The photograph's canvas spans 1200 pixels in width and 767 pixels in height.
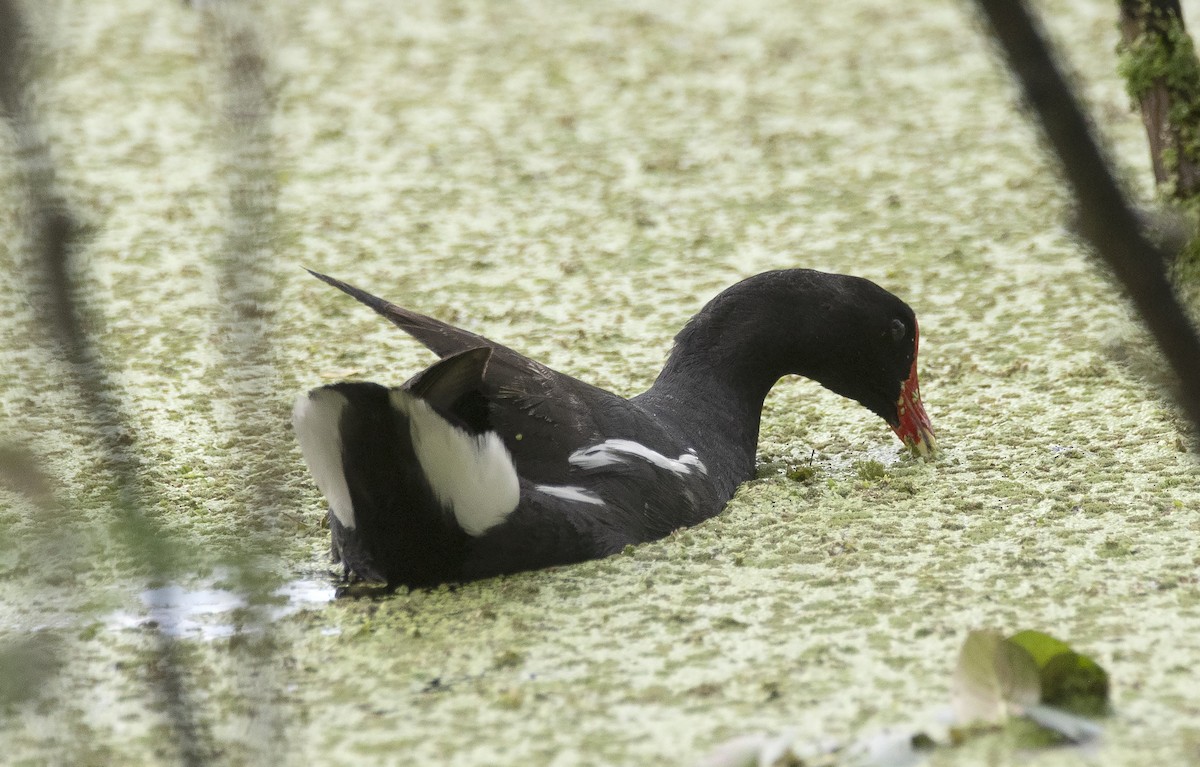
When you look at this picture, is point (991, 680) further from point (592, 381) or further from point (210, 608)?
point (592, 381)

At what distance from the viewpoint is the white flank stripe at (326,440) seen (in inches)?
71.6

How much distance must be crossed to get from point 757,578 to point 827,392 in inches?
38.0

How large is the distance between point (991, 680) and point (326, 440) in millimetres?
830

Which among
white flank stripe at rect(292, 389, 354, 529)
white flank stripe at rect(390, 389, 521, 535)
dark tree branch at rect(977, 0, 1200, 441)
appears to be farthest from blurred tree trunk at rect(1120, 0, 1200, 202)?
dark tree branch at rect(977, 0, 1200, 441)

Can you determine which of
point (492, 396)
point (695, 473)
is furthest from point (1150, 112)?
A: point (492, 396)

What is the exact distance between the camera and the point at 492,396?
2.05m

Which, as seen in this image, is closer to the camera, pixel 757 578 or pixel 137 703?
pixel 137 703

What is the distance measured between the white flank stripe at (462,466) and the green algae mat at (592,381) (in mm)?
125

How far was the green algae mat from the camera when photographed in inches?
59.6

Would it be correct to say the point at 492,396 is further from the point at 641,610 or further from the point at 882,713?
the point at 882,713

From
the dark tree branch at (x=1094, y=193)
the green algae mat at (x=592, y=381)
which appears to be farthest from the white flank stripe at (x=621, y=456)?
the dark tree branch at (x=1094, y=193)

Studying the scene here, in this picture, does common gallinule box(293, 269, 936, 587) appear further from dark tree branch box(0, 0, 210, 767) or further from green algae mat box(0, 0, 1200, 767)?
dark tree branch box(0, 0, 210, 767)

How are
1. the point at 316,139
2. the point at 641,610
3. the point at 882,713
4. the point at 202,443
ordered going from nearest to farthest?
the point at 882,713 < the point at 641,610 < the point at 202,443 < the point at 316,139

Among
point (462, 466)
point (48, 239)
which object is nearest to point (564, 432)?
point (462, 466)
